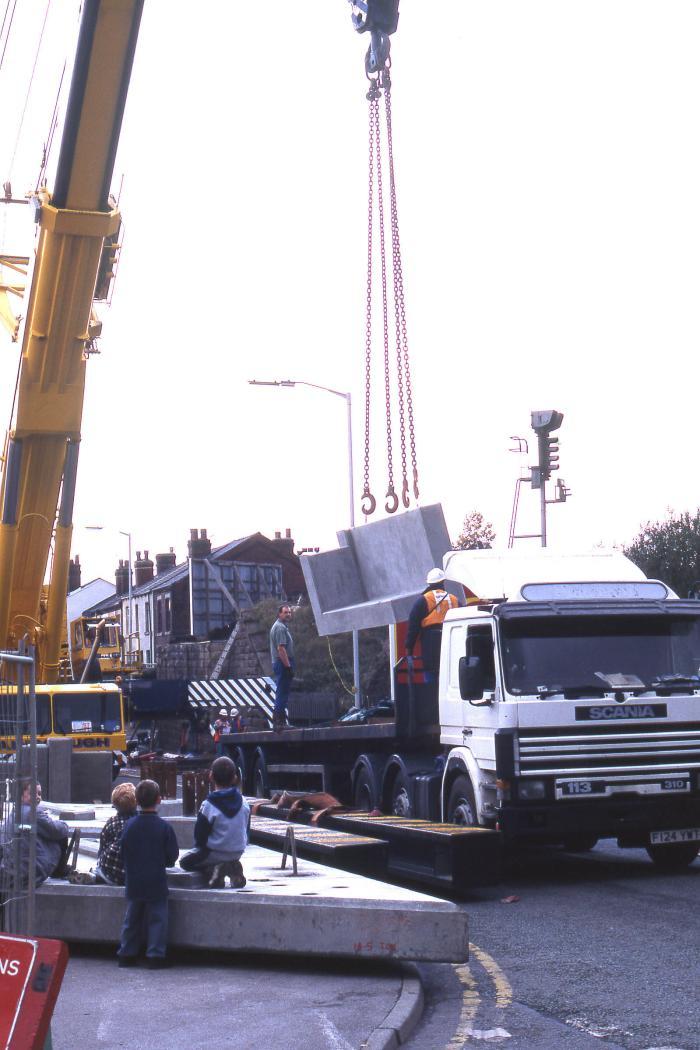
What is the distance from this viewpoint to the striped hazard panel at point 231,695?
49312 mm

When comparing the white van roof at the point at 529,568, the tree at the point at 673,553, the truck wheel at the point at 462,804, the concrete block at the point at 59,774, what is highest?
the tree at the point at 673,553

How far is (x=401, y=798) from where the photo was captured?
14.6 meters

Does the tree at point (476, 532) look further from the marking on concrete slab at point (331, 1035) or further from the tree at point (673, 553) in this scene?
the marking on concrete slab at point (331, 1035)

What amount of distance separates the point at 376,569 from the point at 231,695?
32.4 metres

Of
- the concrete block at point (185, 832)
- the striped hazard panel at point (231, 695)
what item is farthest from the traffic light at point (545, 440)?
the striped hazard panel at point (231, 695)

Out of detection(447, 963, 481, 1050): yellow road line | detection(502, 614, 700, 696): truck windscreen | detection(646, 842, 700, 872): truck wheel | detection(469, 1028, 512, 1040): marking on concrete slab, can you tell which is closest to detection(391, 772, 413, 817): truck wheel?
detection(646, 842, 700, 872): truck wheel

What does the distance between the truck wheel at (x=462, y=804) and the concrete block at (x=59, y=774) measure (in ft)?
29.4

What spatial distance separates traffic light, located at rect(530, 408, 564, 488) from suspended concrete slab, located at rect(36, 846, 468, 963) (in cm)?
1572

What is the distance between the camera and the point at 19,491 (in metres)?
18.8

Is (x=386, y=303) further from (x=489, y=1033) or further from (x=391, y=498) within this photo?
(x=489, y=1033)

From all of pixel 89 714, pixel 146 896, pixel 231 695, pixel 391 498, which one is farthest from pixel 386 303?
pixel 231 695

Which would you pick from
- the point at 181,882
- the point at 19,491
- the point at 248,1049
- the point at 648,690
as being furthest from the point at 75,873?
the point at 19,491

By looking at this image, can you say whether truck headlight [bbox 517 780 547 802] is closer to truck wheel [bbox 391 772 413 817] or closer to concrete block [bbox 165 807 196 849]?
truck wheel [bbox 391 772 413 817]

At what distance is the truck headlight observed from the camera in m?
11.9
